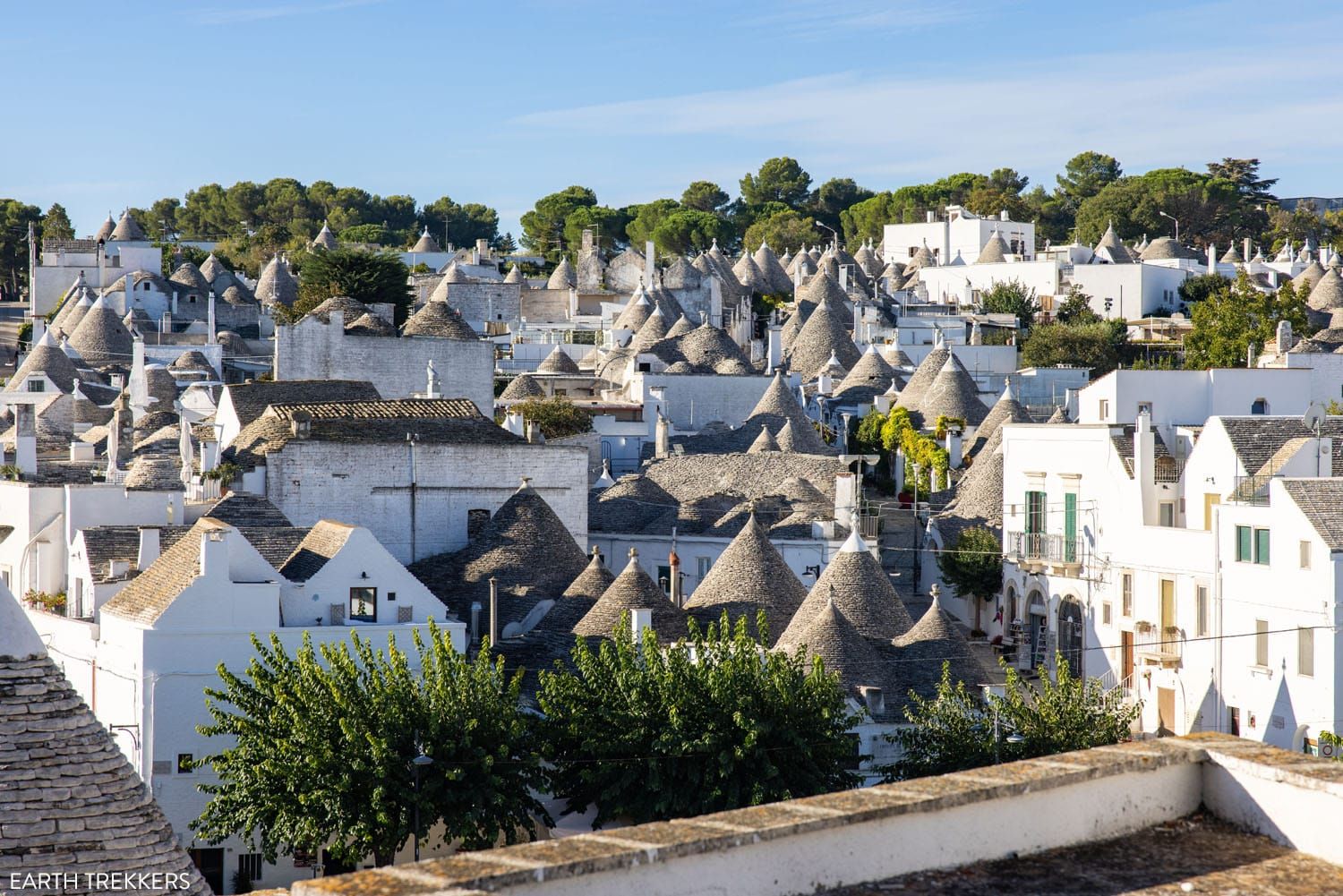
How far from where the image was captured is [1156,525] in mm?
35219

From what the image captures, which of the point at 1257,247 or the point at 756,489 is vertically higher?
the point at 1257,247

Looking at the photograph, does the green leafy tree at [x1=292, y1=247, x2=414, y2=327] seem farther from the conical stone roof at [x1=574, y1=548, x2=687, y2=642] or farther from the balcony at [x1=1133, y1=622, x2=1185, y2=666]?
the balcony at [x1=1133, y1=622, x2=1185, y2=666]

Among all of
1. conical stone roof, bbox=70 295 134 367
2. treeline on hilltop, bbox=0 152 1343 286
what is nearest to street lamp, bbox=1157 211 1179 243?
treeline on hilltop, bbox=0 152 1343 286

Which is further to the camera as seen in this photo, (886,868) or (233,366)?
(233,366)

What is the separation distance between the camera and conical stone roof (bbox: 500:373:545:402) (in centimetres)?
6100

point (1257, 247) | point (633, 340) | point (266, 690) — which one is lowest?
point (266, 690)

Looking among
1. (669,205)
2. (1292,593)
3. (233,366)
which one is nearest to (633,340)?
(233,366)

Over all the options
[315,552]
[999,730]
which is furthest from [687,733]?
[315,552]

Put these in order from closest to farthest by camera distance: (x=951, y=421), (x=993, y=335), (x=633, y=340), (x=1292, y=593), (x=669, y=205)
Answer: (x=1292, y=593) < (x=951, y=421) < (x=633, y=340) < (x=993, y=335) < (x=669, y=205)

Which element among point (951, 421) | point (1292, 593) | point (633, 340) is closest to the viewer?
point (1292, 593)

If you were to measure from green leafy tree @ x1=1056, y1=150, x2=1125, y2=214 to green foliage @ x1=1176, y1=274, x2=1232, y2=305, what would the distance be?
5189 cm

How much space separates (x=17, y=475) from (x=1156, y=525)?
21190mm

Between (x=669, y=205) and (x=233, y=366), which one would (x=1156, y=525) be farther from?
(x=669, y=205)

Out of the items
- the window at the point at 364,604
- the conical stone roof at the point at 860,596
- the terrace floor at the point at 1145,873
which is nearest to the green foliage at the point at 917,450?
the conical stone roof at the point at 860,596
